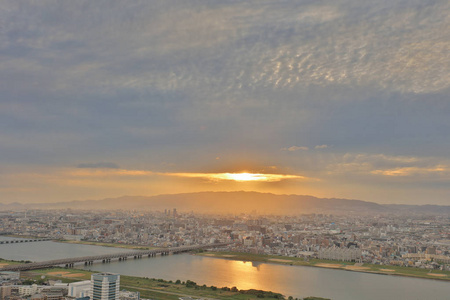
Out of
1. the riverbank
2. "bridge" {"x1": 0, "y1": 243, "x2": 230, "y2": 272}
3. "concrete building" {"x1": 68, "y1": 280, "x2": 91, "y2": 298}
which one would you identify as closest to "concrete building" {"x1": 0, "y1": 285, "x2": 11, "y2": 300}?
"concrete building" {"x1": 68, "y1": 280, "x2": 91, "y2": 298}

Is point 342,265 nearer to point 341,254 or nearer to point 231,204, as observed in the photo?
point 341,254

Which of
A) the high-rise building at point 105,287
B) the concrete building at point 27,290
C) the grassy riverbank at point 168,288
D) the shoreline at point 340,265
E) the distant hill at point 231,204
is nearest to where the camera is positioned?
the high-rise building at point 105,287

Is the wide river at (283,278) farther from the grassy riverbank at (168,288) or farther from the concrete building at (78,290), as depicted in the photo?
the concrete building at (78,290)

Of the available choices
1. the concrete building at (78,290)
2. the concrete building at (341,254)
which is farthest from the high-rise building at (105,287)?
the concrete building at (341,254)

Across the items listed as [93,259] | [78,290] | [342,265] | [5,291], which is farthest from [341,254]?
[5,291]

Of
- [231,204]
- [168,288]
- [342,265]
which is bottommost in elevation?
[342,265]

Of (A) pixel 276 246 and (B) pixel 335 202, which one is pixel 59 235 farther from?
(B) pixel 335 202

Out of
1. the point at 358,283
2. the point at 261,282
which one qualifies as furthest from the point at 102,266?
the point at 358,283

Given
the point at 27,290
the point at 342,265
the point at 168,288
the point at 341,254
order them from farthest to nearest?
the point at 341,254 → the point at 342,265 → the point at 168,288 → the point at 27,290
